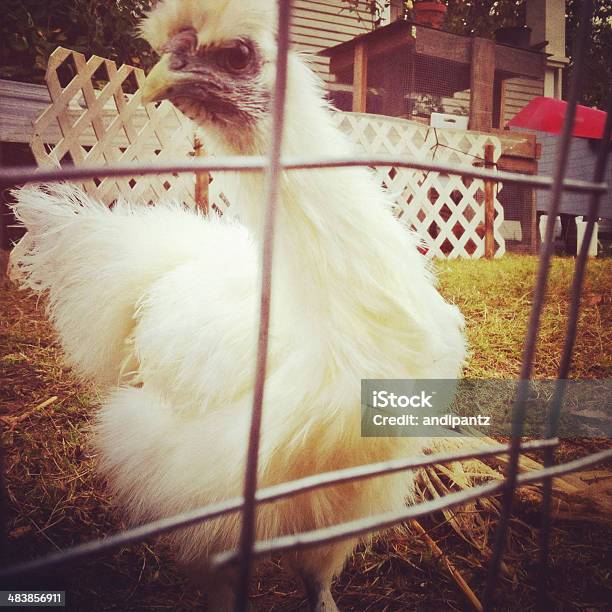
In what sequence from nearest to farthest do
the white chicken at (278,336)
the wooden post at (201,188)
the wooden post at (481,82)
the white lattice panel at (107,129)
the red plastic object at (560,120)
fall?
1. the white chicken at (278,336)
2. the white lattice panel at (107,129)
3. the red plastic object at (560,120)
4. the wooden post at (201,188)
5. the wooden post at (481,82)

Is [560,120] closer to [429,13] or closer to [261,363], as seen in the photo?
[429,13]

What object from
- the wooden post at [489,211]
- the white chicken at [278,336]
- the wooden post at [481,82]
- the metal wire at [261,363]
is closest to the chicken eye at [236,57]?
the white chicken at [278,336]

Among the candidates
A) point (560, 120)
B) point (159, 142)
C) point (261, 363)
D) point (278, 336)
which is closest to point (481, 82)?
point (560, 120)

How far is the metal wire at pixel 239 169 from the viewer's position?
0.31 meters

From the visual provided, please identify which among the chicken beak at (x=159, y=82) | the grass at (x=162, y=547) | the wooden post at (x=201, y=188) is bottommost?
the grass at (x=162, y=547)

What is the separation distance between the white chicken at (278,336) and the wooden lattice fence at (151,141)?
0.16 m

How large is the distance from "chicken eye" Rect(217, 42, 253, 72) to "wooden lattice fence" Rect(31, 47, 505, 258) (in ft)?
0.57

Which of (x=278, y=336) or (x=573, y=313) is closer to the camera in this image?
(x=573, y=313)

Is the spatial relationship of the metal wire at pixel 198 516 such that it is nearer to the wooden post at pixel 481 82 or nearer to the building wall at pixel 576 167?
the building wall at pixel 576 167

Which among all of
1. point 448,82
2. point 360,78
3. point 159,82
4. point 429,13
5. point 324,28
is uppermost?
point 324,28

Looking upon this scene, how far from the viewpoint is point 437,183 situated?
133 inches

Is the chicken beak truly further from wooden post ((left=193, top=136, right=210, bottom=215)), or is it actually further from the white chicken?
wooden post ((left=193, top=136, right=210, bottom=215))

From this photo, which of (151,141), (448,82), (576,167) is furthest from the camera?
(448,82)

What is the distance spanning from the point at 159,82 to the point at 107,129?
1.43 m
